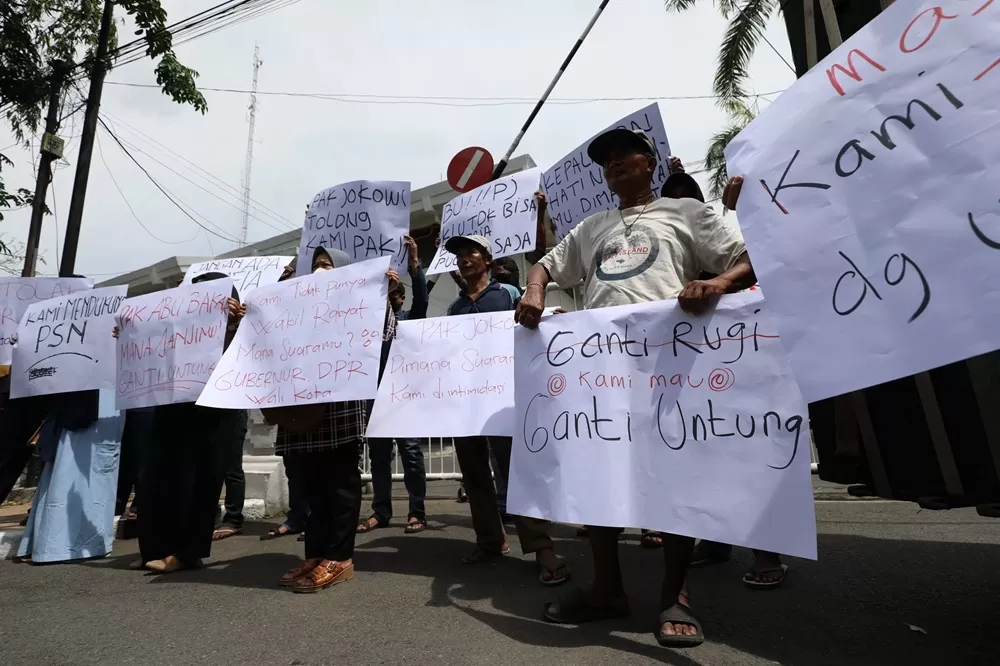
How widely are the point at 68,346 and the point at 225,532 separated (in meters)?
1.74

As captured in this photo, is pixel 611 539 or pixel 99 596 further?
pixel 99 596

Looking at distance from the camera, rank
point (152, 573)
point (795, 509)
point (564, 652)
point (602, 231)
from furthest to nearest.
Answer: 1. point (152, 573)
2. point (602, 231)
3. point (564, 652)
4. point (795, 509)

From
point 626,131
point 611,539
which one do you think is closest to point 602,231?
point 626,131

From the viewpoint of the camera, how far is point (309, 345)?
10.3 feet

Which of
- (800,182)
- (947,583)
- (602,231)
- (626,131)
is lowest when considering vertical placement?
(947,583)

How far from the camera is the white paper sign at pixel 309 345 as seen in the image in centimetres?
295

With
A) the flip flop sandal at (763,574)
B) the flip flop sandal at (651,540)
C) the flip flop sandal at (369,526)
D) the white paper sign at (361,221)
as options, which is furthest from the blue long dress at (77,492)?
the flip flop sandal at (763,574)

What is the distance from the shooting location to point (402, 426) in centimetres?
316

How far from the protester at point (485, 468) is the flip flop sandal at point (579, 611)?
0.53 meters

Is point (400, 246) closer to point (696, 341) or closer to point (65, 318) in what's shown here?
point (65, 318)

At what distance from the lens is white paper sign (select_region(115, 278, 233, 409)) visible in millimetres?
3451

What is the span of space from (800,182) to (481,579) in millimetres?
2343

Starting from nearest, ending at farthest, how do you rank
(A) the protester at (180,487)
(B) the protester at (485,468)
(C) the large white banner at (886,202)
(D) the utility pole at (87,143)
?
(C) the large white banner at (886,202) → (B) the protester at (485,468) → (A) the protester at (180,487) → (D) the utility pole at (87,143)

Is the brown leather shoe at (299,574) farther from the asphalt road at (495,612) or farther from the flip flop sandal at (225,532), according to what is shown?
the flip flop sandal at (225,532)
